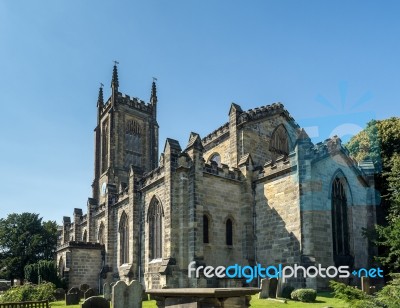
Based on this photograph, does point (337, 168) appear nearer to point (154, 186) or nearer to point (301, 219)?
point (301, 219)

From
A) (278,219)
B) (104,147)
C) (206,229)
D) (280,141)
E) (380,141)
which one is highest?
(104,147)

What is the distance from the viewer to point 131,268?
27.8 metres

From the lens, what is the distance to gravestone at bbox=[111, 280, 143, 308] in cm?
1571

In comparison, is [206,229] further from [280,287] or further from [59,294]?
[59,294]

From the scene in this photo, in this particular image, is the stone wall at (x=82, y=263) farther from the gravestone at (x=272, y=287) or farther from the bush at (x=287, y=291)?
the gravestone at (x=272, y=287)

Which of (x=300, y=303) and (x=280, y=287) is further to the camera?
(x=280, y=287)

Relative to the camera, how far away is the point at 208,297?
8.51 metres

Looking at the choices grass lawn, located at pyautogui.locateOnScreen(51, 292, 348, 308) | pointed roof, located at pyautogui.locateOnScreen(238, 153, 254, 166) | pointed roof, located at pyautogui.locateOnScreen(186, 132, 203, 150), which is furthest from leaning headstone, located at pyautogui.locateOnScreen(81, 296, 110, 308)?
pointed roof, located at pyautogui.locateOnScreen(238, 153, 254, 166)

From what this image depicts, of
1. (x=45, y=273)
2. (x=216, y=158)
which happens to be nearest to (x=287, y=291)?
(x=216, y=158)

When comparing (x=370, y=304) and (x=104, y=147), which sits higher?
(x=104, y=147)

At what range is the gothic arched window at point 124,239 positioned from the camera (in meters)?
31.2

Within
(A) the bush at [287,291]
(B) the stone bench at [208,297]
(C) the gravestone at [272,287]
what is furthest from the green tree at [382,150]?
(B) the stone bench at [208,297]

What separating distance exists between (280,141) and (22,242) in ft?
134

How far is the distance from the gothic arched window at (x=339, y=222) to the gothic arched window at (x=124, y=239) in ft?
50.2
